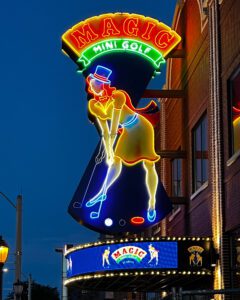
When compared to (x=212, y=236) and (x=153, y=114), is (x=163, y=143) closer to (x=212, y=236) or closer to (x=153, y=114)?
(x=153, y=114)

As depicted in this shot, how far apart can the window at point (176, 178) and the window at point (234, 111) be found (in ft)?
24.0

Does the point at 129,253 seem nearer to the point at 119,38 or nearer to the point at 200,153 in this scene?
the point at 200,153

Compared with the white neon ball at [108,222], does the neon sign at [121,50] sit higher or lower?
higher

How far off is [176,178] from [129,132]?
5060mm

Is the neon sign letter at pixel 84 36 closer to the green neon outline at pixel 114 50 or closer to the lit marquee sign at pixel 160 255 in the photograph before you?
the green neon outline at pixel 114 50

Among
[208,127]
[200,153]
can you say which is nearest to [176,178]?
[200,153]

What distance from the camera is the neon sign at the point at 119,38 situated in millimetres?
23812

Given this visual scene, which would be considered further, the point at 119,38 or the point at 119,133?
the point at 119,38

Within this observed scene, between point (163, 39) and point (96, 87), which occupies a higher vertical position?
point (163, 39)

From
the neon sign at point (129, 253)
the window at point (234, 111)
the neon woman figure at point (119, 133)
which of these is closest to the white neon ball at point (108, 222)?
the neon woman figure at point (119, 133)

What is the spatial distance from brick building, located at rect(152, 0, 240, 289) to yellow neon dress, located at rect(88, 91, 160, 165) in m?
1.61

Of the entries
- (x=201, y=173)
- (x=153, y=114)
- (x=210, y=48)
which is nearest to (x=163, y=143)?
(x=153, y=114)

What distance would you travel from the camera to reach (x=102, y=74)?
23516 mm

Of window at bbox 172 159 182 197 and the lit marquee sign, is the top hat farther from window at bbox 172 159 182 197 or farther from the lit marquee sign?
the lit marquee sign
